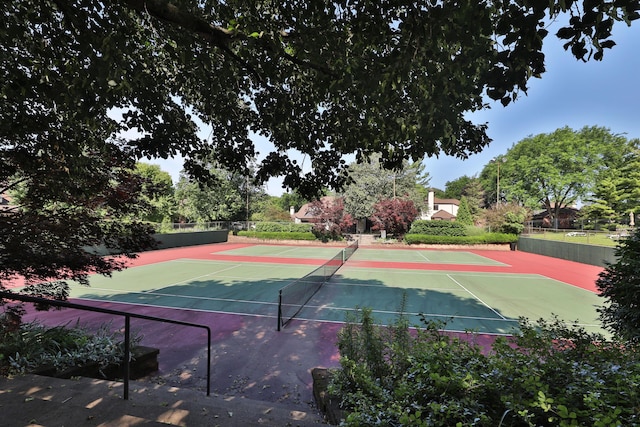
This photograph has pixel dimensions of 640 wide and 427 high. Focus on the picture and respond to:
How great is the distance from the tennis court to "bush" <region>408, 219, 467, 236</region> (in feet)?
45.9

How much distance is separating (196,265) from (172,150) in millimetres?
15347

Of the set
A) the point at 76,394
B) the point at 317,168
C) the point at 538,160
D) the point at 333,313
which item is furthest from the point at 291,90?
the point at 538,160

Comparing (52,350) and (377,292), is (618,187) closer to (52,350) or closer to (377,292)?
(377,292)

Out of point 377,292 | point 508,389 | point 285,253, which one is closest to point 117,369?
point 508,389

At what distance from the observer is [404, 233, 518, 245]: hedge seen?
3106cm

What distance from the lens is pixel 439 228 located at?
112 feet

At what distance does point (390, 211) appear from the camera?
3500 centimetres

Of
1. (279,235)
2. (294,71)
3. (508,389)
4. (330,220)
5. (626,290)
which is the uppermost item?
(294,71)

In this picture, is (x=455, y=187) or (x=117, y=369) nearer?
(x=117, y=369)

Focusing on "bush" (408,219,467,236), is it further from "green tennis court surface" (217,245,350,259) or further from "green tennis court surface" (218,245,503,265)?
"green tennis court surface" (217,245,350,259)

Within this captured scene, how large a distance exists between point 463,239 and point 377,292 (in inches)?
911

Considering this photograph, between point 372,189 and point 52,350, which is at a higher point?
point 372,189

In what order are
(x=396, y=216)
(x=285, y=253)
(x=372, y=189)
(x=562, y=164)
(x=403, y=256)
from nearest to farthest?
(x=403, y=256) → (x=285, y=253) → (x=396, y=216) → (x=372, y=189) → (x=562, y=164)

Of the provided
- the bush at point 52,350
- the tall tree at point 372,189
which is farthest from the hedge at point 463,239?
the bush at point 52,350
